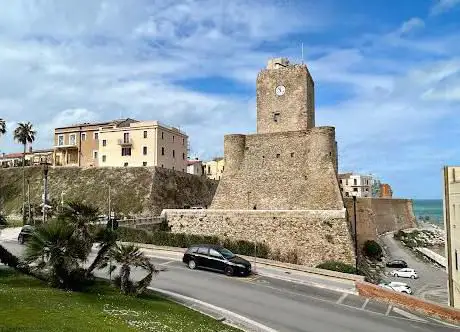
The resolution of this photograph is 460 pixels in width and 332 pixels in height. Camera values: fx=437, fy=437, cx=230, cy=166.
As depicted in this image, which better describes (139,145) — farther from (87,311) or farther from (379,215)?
(87,311)

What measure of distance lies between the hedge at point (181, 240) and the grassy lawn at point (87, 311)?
53.7 feet

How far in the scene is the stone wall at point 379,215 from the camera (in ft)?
164

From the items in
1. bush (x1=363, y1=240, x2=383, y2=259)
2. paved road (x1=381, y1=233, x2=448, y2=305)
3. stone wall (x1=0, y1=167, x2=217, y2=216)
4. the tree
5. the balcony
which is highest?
the balcony

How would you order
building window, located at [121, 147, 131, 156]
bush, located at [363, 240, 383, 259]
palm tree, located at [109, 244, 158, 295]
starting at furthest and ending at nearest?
building window, located at [121, 147, 131, 156]
bush, located at [363, 240, 383, 259]
palm tree, located at [109, 244, 158, 295]

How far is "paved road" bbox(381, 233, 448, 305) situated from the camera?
1353 inches

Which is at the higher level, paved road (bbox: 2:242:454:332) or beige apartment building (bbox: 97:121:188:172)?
beige apartment building (bbox: 97:121:188:172)

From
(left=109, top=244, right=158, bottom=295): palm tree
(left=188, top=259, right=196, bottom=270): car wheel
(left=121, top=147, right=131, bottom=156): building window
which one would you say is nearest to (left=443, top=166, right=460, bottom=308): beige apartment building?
(left=188, top=259, right=196, bottom=270): car wheel

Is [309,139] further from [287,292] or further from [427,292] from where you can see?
[287,292]

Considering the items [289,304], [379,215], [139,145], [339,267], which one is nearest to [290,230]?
[339,267]

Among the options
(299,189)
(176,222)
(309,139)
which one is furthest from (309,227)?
(176,222)

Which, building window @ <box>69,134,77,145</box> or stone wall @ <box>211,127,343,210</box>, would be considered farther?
building window @ <box>69,134,77,145</box>

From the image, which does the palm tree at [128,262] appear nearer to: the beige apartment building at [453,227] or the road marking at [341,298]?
the road marking at [341,298]

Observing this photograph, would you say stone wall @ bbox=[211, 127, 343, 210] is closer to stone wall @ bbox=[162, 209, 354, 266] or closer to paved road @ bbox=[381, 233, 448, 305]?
stone wall @ bbox=[162, 209, 354, 266]

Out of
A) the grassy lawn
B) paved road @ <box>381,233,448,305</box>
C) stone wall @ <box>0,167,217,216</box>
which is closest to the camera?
the grassy lawn
